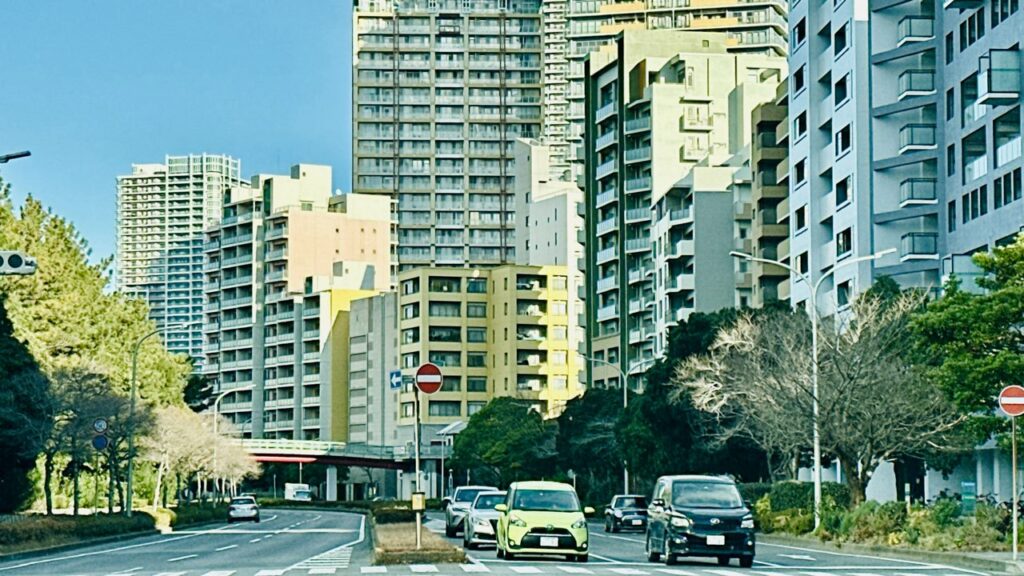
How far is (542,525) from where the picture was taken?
113ft

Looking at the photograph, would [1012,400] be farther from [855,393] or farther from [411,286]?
[411,286]

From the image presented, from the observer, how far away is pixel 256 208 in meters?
180

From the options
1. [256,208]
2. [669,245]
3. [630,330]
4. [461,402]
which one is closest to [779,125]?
[669,245]

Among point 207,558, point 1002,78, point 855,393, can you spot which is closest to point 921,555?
point 207,558

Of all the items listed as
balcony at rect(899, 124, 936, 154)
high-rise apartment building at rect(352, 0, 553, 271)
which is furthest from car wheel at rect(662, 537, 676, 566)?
high-rise apartment building at rect(352, 0, 553, 271)

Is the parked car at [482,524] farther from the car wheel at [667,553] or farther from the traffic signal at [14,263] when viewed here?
the traffic signal at [14,263]

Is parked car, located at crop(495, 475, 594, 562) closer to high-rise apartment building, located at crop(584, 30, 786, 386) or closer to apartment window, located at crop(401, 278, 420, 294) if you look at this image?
high-rise apartment building, located at crop(584, 30, 786, 386)

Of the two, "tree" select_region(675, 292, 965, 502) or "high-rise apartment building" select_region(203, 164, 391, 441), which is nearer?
"tree" select_region(675, 292, 965, 502)

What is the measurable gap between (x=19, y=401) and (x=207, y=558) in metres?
30.6

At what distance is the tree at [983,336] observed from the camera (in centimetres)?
4066

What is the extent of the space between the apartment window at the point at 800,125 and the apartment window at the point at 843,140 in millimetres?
5572

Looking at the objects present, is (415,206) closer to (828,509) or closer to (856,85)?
(856,85)

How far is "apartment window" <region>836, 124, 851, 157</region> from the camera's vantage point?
271 ft

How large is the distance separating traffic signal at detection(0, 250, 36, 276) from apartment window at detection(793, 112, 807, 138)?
6338 cm
